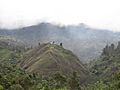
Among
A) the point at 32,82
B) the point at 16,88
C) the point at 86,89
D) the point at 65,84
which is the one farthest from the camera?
the point at 86,89

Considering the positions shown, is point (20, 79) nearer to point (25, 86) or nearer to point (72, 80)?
point (25, 86)

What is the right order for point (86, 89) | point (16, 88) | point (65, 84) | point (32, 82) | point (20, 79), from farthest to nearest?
point (86, 89) → point (65, 84) → point (32, 82) → point (20, 79) → point (16, 88)

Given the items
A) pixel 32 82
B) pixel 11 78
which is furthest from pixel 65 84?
pixel 11 78

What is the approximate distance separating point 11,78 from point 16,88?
676 inches

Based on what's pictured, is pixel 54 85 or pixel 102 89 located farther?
pixel 54 85

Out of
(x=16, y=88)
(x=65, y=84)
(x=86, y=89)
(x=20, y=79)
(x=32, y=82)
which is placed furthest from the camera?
(x=86, y=89)

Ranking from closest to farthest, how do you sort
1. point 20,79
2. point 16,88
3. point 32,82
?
point 16,88, point 20,79, point 32,82

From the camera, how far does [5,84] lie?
141000mm

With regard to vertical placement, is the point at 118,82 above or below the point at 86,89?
above

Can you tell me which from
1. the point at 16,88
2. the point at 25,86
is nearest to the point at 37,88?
the point at 25,86

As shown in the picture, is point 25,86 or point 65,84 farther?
point 65,84

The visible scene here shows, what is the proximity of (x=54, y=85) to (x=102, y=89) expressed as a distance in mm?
22762

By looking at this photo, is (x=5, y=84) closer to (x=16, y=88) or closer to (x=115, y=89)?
(x=16, y=88)

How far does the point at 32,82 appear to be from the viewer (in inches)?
6186
